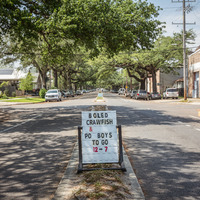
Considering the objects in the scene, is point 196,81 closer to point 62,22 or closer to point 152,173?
point 62,22

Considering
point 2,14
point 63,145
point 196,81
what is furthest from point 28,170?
point 196,81

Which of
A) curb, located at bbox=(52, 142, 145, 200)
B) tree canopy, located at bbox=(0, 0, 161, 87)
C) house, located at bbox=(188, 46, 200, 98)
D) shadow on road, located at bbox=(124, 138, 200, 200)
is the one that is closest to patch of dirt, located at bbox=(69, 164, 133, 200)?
curb, located at bbox=(52, 142, 145, 200)

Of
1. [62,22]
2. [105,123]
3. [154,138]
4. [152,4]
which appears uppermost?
[152,4]

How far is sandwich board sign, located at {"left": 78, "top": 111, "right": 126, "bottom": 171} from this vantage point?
516cm

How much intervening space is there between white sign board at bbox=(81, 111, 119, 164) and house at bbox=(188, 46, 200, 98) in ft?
126

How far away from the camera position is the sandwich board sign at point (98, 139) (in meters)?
5.16

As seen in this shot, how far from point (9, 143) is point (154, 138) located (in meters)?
4.72

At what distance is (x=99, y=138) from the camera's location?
5191 mm

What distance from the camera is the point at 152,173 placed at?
5266mm

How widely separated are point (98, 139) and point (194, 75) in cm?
4140

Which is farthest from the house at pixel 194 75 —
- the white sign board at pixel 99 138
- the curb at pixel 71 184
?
the curb at pixel 71 184

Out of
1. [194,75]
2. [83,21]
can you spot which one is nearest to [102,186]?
[83,21]

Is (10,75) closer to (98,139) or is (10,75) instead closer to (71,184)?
(98,139)

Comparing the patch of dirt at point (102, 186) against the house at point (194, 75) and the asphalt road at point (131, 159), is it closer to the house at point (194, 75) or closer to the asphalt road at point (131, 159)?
the asphalt road at point (131, 159)
